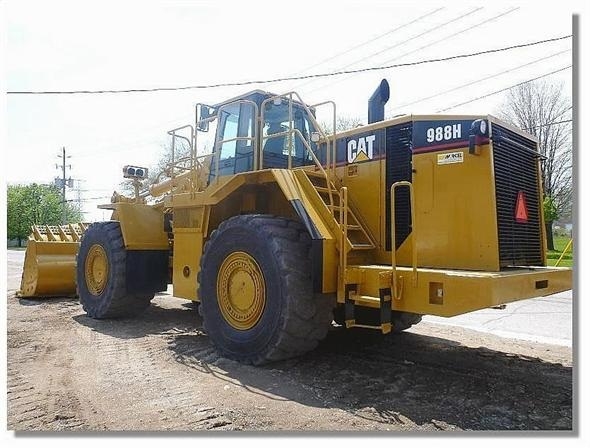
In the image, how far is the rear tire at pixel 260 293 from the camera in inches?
178

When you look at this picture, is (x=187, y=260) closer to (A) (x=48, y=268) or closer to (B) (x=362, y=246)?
(B) (x=362, y=246)

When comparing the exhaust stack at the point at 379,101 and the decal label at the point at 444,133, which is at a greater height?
the exhaust stack at the point at 379,101

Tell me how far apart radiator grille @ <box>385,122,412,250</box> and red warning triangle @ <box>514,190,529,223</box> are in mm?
1029

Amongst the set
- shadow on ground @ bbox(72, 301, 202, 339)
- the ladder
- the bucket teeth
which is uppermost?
the ladder

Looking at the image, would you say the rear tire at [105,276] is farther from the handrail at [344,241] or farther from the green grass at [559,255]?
the green grass at [559,255]

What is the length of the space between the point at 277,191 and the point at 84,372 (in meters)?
2.80

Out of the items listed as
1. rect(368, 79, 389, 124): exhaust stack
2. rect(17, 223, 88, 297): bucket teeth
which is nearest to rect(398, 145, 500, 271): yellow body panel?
rect(368, 79, 389, 124): exhaust stack

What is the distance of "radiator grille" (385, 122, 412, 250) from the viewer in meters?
4.80

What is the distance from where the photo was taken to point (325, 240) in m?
4.48

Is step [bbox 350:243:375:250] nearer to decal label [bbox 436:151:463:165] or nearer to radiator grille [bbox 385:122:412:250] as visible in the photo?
radiator grille [bbox 385:122:412:250]

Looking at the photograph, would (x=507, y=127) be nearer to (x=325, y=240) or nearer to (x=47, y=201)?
(x=325, y=240)

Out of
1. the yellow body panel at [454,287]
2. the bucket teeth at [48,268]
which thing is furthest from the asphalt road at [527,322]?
the bucket teeth at [48,268]

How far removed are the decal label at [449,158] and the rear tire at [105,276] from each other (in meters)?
4.84

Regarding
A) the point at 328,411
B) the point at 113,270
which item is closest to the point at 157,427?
the point at 328,411
